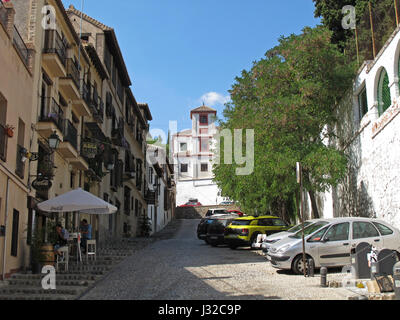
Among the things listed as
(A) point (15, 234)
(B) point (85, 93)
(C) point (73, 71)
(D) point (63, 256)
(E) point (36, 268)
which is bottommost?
(E) point (36, 268)

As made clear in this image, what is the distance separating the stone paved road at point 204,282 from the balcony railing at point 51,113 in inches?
215

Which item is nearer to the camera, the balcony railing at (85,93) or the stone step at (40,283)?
the stone step at (40,283)

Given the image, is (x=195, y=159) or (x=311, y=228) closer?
(x=311, y=228)

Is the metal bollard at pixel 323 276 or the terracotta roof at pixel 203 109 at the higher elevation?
the terracotta roof at pixel 203 109

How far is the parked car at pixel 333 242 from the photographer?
1340cm

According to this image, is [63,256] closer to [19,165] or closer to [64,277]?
[64,277]

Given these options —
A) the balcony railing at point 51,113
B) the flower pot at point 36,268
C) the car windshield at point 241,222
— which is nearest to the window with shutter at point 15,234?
the flower pot at point 36,268

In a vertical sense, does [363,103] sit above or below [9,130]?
above

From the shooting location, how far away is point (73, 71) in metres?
20.5

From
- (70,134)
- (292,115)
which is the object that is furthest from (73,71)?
(292,115)

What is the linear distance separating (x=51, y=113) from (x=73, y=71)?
4.08 m

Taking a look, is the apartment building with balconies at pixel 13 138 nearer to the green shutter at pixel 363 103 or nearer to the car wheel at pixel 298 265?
the car wheel at pixel 298 265

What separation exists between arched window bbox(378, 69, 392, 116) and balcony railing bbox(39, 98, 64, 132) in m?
12.2

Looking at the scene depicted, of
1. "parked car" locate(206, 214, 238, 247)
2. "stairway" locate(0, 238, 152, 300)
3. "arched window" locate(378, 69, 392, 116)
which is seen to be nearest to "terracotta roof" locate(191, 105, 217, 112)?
"parked car" locate(206, 214, 238, 247)
